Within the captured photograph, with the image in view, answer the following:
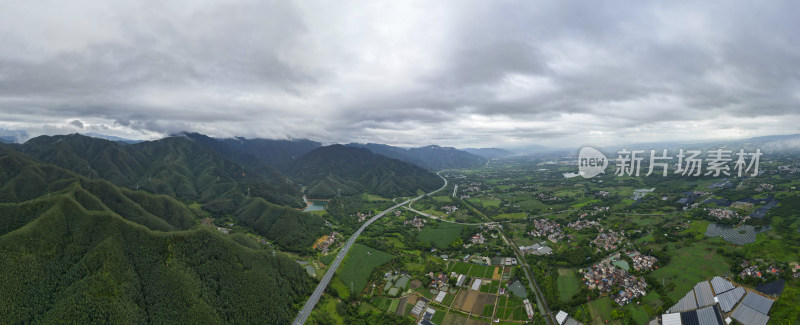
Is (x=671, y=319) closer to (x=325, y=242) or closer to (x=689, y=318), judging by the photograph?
(x=689, y=318)

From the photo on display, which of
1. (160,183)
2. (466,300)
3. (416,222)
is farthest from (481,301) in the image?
(160,183)

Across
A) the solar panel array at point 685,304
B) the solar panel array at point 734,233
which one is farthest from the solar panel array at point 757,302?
the solar panel array at point 734,233

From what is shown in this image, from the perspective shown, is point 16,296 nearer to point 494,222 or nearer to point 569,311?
point 569,311

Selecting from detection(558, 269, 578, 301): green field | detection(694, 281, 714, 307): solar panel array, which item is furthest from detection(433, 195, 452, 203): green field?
detection(694, 281, 714, 307): solar panel array

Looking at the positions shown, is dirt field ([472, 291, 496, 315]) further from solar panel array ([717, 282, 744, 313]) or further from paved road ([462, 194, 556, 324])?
solar panel array ([717, 282, 744, 313])

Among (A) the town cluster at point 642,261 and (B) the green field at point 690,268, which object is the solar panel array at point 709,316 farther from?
(A) the town cluster at point 642,261

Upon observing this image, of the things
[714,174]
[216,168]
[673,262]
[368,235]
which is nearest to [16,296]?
[368,235]
